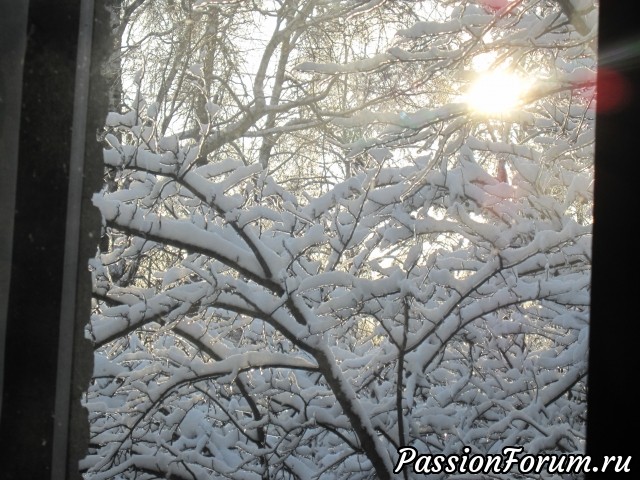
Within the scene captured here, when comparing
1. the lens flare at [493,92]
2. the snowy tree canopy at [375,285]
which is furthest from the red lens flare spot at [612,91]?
the lens flare at [493,92]

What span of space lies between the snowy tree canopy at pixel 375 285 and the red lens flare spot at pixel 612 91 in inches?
77.6

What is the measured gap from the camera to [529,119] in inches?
130

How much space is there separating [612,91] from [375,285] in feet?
6.77

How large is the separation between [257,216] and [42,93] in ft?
6.45

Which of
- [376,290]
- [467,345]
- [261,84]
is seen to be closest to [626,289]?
[376,290]

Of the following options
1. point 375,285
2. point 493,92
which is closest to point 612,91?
point 375,285

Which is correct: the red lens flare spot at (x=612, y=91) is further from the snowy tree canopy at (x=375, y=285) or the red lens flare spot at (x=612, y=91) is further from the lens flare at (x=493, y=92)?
the lens flare at (x=493, y=92)

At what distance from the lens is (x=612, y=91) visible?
0.52 meters

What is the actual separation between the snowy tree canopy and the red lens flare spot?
1970 millimetres

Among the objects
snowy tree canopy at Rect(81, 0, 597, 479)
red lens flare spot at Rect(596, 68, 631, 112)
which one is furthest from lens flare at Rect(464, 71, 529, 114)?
red lens flare spot at Rect(596, 68, 631, 112)

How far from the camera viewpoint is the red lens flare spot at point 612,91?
0.51 m

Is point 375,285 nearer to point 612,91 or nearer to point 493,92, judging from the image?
point 493,92

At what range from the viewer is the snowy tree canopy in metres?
2.56

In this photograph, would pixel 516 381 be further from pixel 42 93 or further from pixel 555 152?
pixel 42 93
